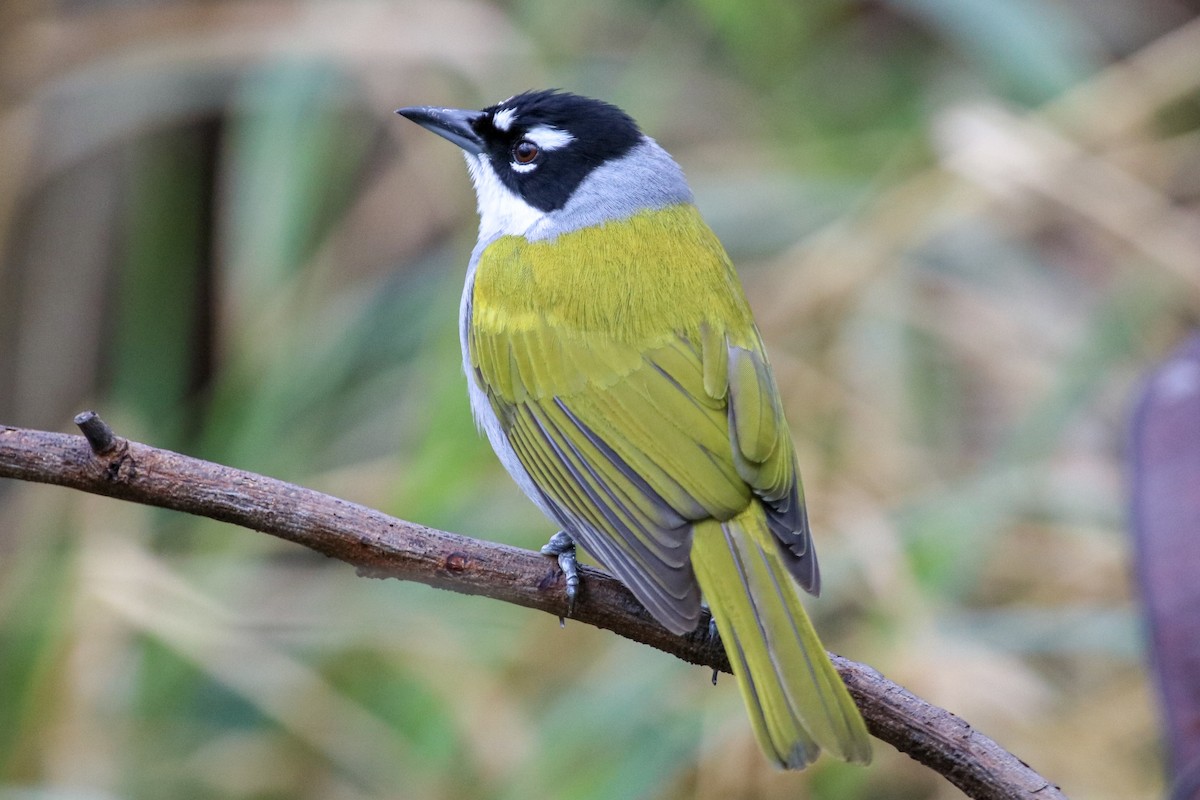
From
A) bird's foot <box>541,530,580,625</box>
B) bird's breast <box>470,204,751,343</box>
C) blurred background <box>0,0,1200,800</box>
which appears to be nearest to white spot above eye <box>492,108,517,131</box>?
bird's breast <box>470,204,751,343</box>

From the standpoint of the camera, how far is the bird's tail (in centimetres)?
210

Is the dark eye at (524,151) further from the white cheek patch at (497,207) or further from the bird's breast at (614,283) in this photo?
the bird's breast at (614,283)

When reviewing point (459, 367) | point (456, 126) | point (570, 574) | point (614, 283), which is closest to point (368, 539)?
point (570, 574)

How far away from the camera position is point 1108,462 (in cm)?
496

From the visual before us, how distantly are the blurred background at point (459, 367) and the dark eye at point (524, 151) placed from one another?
2.88 ft

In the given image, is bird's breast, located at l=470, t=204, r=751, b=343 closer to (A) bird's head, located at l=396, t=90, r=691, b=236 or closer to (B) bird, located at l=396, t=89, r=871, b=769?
(B) bird, located at l=396, t=89, r=871, b=769

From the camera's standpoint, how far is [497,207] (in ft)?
11.6

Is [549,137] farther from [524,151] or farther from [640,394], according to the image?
[640,394]

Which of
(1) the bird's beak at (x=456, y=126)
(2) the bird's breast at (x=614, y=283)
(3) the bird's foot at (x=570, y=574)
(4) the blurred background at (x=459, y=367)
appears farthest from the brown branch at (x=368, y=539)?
(1) the bird's beak at (x=456, y=126)

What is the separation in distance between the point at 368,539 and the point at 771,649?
2.21 ft

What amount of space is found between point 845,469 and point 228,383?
80.1 inches

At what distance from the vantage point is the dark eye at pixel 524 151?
349cm

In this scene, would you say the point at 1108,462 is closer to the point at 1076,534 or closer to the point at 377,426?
the point at 1076,534

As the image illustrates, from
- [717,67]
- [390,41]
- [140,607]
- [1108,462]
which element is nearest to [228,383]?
[140,607]
